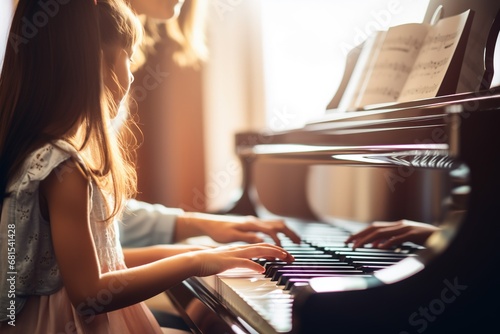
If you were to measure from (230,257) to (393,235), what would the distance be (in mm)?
480

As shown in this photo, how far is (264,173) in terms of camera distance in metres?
3.08

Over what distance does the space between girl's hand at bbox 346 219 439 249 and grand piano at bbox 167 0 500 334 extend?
2 centimetres

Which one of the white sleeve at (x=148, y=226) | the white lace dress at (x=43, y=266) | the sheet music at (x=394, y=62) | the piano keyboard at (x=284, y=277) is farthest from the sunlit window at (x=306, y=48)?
the white lace dress at (x=43, y=266)

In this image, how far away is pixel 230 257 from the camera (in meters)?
1.07

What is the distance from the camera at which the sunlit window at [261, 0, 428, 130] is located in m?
2.84

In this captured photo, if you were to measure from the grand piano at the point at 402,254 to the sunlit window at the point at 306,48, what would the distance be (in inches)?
51.3

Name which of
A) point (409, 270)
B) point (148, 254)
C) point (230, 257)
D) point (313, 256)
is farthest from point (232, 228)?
point (409, 270)

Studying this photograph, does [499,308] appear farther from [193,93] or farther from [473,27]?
[193,93]

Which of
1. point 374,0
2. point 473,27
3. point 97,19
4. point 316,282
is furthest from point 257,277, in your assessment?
point 374,0

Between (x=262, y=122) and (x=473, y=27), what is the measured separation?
2.48 metres

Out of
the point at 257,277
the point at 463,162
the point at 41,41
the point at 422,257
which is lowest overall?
the point at 257,277

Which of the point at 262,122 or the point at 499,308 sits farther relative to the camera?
the point at 262,122

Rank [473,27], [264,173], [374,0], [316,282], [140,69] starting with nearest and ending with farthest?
[316,282] < [473,27] < [374,0] < [264,173] < [140,69]

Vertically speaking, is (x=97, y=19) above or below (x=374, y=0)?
below
